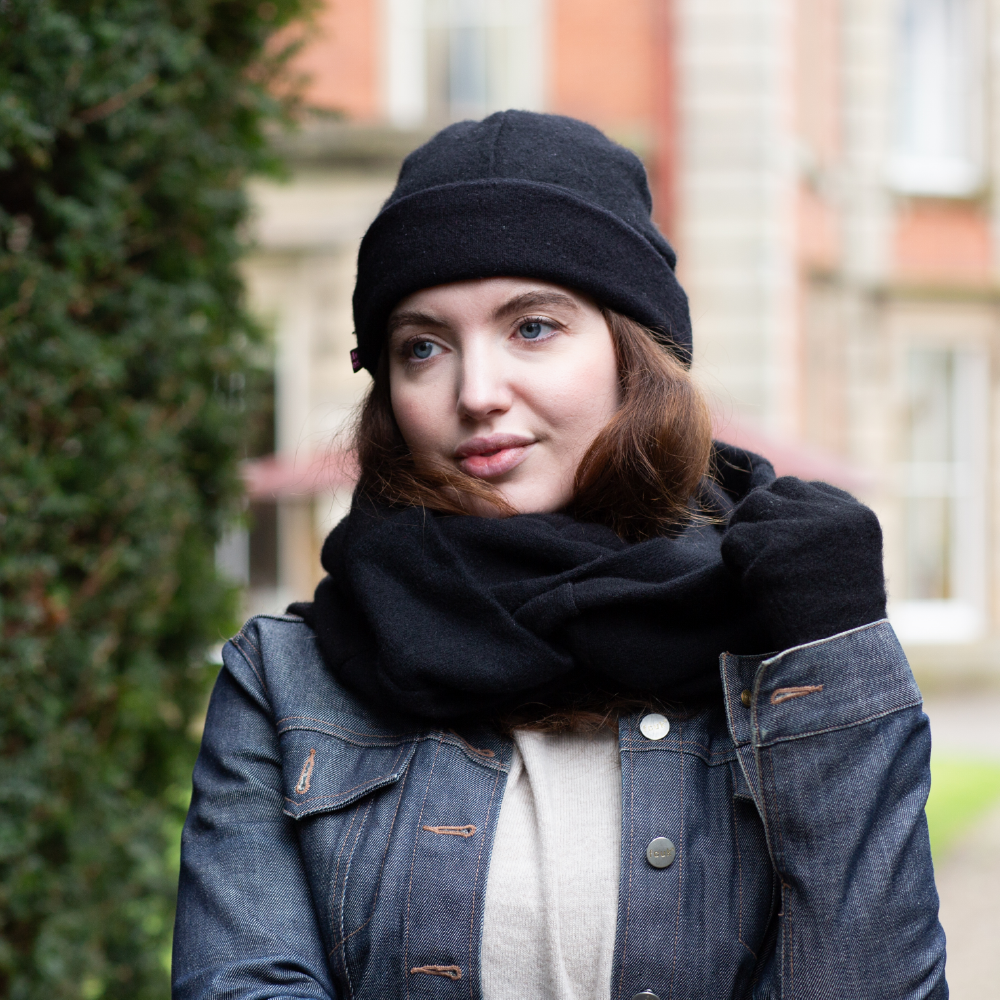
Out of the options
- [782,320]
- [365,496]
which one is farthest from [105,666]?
[782,320]

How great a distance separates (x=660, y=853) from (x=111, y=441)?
1.77 meters

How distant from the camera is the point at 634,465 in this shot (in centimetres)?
169

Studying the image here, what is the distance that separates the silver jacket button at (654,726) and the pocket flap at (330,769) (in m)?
0.31

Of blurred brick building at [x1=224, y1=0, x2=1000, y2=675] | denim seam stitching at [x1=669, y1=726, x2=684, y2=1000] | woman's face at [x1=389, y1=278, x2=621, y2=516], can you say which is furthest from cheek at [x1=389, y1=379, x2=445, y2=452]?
blurred brick building at [x1=224, y1=0, x2=1000, y2=675]

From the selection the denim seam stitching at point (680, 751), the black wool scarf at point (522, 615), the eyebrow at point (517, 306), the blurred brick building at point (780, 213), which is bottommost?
the denim seam stitching at point (680, 751)

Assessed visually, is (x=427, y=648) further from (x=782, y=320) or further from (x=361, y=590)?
(x=782, y=320)

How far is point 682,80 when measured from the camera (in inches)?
393

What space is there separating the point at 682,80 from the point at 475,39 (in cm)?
174

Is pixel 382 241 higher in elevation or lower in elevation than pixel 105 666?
higher

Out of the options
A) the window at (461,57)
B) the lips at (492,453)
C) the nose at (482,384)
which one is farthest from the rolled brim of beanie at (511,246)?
the window at (461,57)

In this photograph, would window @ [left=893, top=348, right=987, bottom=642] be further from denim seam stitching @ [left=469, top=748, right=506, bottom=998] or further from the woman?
denim seam stitching @ [left=469, top=748, right=506, bottom=998]

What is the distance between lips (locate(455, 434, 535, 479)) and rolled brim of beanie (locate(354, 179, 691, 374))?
0.22 metres

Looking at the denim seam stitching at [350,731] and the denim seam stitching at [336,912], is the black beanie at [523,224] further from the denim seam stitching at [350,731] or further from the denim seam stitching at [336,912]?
the denim seam stitching at [336,912]

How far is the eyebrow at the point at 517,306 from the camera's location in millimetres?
1660
